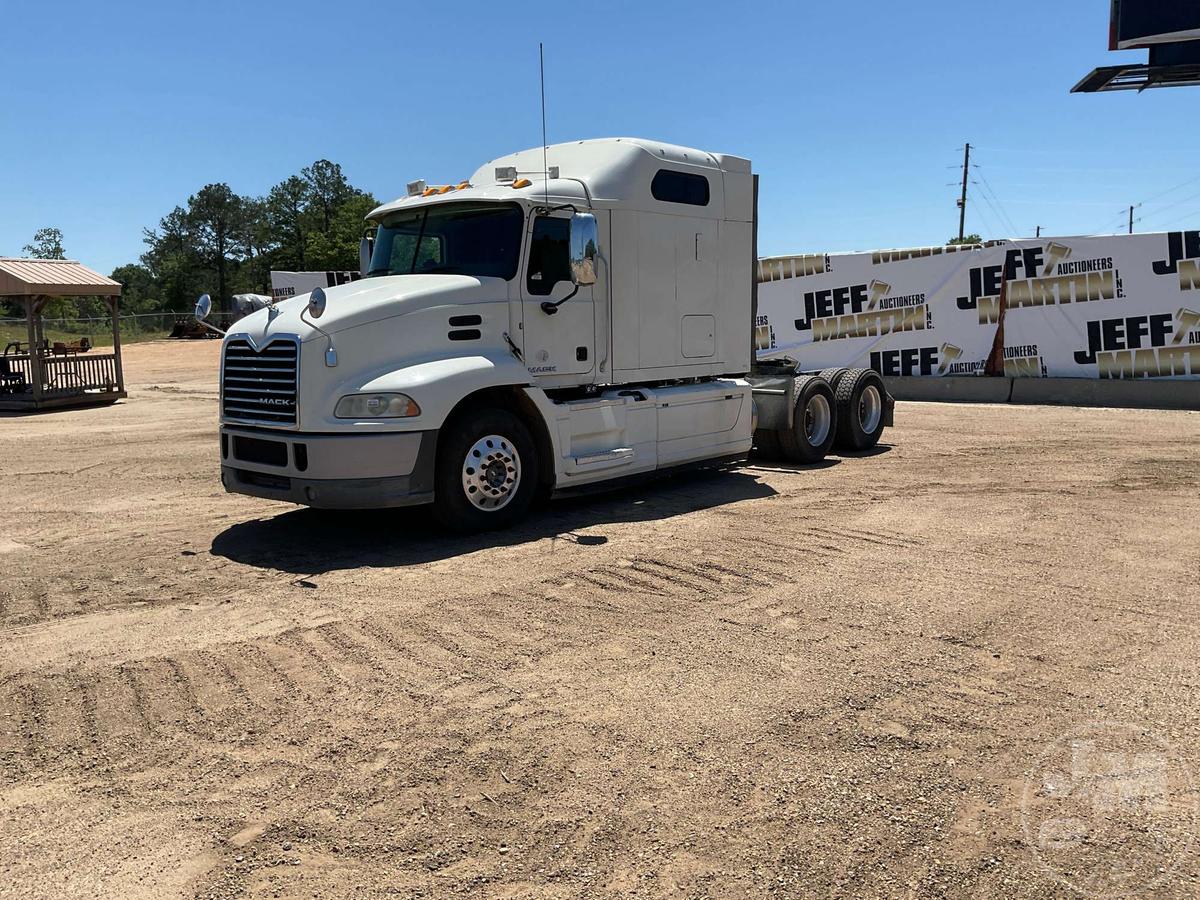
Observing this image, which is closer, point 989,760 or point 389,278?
point 989,760

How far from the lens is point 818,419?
11945 mm

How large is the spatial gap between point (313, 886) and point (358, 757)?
850mm

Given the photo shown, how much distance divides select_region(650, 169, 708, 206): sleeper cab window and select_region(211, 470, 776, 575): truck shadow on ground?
288 centimetres

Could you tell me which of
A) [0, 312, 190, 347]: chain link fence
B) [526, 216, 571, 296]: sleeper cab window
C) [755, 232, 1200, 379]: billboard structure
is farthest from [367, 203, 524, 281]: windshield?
[0, 312, 190, 347]: chain link fence

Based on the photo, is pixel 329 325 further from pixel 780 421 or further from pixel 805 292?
pixel 805 292

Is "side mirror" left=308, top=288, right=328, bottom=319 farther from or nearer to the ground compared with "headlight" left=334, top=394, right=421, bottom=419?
farther from the ground

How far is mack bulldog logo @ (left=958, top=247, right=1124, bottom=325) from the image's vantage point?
1712cm

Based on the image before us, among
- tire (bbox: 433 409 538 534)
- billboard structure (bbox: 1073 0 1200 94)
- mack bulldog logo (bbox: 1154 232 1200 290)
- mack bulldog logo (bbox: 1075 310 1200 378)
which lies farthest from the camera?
billboard structure (bbox: 1073 0 1200 94)

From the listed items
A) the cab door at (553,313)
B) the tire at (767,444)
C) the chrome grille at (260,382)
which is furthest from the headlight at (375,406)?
the tire at (767,444)

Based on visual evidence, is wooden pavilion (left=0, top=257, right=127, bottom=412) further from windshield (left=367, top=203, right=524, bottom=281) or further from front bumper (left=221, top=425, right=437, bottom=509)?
front bumper (left=221, top=425, right=437, bottom=509)

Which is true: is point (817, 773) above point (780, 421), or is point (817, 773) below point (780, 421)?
below

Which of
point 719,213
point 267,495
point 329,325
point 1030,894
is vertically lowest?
point 1030,894

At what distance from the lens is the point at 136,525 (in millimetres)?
8250

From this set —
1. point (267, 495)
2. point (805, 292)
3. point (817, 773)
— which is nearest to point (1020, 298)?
point (805, 292)
